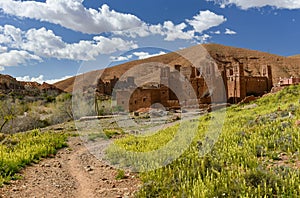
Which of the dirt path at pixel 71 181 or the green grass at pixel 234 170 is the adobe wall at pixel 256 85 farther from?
the dirt path at pixel 71 181

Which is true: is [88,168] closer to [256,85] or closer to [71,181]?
[71,181]

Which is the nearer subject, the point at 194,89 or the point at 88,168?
the point at 88,168

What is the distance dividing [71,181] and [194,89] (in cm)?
3270

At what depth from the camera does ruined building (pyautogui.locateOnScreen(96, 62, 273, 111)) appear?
114 feet

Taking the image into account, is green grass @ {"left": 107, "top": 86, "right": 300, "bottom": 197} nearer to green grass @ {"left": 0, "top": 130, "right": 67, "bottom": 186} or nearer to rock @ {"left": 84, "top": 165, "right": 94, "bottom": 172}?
rock @ {"left": 84, "top": 165, "right": 94, "bottom": 172}

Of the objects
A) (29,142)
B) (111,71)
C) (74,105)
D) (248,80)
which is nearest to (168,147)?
(29,142)

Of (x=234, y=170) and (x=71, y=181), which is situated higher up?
(x=234, y=170)

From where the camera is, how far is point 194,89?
3916 centimetres

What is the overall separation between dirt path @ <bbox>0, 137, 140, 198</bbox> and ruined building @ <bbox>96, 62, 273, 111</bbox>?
24.7 metres

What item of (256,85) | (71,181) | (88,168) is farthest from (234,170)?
(256,85)

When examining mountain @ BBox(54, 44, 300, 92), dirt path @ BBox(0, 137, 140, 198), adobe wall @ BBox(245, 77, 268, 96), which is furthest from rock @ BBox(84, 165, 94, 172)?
mountain @ BBox(54, 44, 300, 92)

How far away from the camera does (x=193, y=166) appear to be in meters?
7.16

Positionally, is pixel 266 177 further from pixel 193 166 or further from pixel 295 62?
pixel 295 62

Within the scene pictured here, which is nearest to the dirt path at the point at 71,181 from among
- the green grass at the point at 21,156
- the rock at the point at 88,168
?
the rock at the point at 88,168
